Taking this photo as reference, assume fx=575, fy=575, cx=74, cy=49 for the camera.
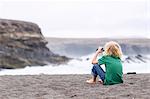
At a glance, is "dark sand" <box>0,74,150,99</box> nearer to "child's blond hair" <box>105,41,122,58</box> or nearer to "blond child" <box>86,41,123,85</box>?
"blond child" <box>86,41,123,85</box>

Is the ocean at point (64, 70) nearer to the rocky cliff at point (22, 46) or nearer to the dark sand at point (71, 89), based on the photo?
the rocky cliff at point (22, 46)

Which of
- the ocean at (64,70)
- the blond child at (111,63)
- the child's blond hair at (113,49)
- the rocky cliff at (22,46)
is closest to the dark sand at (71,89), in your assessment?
the blond child at (111,63)

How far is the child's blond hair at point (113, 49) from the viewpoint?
508 inches

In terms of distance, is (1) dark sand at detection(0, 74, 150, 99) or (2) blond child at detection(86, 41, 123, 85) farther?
(2) blond child at detection(86, 41, 123, 85)

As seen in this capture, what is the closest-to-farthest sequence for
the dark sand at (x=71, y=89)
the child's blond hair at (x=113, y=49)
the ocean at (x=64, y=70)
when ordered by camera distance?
1. the dark sand at (x=71, y=89)
2. the child's blond hair at (x=113, y=49)
3. the ocean at (x=64, y=70)

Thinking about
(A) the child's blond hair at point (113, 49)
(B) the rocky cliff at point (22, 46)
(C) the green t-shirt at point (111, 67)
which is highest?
(A) the child's blond hair at point (113, 49)

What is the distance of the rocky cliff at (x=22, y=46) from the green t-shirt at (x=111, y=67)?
41.3 m

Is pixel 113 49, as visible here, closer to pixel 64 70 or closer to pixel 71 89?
pixel 71 89

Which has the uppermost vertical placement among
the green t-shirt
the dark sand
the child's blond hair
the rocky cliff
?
the child's blond hair

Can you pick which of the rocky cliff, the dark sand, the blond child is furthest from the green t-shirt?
the rocky cliff

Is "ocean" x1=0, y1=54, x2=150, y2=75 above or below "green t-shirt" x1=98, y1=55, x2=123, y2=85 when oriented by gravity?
below

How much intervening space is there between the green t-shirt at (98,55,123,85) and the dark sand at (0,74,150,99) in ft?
0.72

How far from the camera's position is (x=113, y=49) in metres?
13.0

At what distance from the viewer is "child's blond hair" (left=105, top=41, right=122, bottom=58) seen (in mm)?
12914
